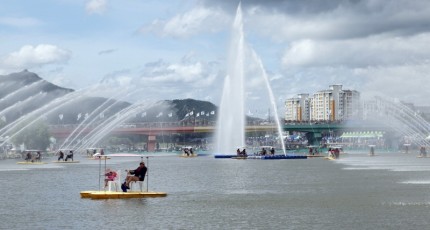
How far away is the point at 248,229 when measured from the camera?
1592 inches

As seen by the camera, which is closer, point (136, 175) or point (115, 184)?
point (136, 175)

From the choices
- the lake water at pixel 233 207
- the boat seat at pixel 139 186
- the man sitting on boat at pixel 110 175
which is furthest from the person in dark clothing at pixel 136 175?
the lake water at pixel 233 207

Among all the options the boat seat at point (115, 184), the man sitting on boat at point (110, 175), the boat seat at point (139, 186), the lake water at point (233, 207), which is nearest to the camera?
the lake water at point (233, 207)

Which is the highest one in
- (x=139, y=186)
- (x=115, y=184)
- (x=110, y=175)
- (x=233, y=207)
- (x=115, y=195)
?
(x=110, y=175)

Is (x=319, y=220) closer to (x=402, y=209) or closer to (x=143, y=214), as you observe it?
(x=402, y=209)

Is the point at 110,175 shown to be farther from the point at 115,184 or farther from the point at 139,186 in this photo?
the point at 139,186

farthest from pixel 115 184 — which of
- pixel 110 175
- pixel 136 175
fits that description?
pixel 136 175

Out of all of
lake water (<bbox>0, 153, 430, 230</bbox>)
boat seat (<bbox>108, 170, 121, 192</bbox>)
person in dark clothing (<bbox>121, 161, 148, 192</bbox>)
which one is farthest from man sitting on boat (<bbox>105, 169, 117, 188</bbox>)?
lake water (<bbox>0, 153, 430, 230</bbox>)

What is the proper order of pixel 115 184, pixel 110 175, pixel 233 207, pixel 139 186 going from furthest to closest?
pixel 139 186 < pixel 115 184 < pixel 110 175 < pixel 233 207

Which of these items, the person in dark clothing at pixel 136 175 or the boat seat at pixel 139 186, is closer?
the person in dark clothing at pixel 136 175

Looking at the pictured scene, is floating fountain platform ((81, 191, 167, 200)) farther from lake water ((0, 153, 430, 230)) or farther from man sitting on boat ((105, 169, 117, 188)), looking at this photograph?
man sitting on boat ((105, 169, 117, 188))

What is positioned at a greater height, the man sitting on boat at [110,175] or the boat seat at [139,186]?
the man sitting on boat at [110,175]

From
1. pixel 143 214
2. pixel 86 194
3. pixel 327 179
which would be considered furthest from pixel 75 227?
pixel 327 179

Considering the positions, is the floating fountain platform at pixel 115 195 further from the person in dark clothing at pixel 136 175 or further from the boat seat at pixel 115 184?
the person in dark clothing at pixel 136 175
